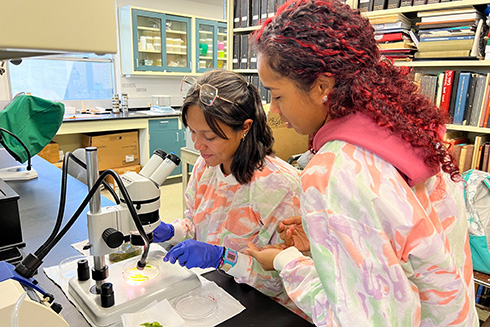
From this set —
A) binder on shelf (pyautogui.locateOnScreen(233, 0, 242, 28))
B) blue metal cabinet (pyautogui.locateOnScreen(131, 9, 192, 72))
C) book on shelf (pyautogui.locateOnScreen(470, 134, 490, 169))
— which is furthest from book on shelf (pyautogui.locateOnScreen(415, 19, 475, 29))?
blue metal cabinet (pyautogui.locateOnScreen(131, 9, 192, 72))

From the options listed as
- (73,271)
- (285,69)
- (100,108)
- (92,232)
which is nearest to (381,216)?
(285,69)

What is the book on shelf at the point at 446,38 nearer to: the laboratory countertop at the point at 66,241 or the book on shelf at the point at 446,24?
the book on shelf at the point at 446,24

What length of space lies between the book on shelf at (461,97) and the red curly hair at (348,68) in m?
1.65

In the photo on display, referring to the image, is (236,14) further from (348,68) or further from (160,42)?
(348,68)

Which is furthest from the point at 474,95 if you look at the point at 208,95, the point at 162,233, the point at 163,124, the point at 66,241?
the point at 163,124

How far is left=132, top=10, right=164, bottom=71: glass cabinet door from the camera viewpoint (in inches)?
172

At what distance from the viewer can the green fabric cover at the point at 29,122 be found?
6.05 feet

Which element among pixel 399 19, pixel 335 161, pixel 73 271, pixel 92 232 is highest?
pixel 399 19

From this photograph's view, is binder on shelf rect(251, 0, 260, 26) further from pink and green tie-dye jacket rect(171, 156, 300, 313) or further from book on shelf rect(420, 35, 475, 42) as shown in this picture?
pink and green tie-dye jacket rect(171, 156, 300, 313)

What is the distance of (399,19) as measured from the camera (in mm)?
2152

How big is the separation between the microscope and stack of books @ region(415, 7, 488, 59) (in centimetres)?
190

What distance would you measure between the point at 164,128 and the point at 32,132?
8.23 ft

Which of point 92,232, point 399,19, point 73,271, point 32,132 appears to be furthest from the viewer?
point 399,19

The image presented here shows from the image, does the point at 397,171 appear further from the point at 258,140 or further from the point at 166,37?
the point at 166,37
